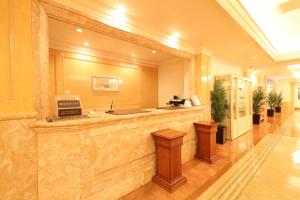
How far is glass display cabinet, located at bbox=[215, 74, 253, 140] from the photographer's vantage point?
14.7ft

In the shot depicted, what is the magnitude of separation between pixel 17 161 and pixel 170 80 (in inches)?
201

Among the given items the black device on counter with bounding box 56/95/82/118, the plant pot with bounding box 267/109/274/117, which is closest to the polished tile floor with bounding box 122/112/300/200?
the black device on counter with bounding box 56/95/82/118

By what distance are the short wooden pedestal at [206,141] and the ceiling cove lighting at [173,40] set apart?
1.92 meters

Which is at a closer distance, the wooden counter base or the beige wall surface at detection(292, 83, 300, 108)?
the wooden counter base

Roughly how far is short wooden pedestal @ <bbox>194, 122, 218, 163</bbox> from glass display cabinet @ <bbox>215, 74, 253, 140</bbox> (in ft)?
5.85

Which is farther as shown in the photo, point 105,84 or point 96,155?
point 105,84

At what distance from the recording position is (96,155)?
1826 millimetres

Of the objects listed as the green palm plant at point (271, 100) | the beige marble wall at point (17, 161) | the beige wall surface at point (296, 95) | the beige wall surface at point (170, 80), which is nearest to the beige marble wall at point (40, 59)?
the beige marble wall at point (17, 161)

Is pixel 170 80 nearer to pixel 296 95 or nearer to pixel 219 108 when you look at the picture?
pixel 219 108

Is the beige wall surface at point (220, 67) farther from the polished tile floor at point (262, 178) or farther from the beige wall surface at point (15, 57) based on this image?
the beige wall surface at point (15, 57)

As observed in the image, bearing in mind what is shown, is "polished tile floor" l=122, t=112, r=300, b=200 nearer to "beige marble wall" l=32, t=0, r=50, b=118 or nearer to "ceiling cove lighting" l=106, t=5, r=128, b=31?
"beige marble wall" l=32, t=0, r=50, b=118

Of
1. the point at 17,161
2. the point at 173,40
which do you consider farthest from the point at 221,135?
the point at 17,161

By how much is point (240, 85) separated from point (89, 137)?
5100mm

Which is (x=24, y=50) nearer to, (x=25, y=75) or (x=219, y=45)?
(x=25, y=75)
